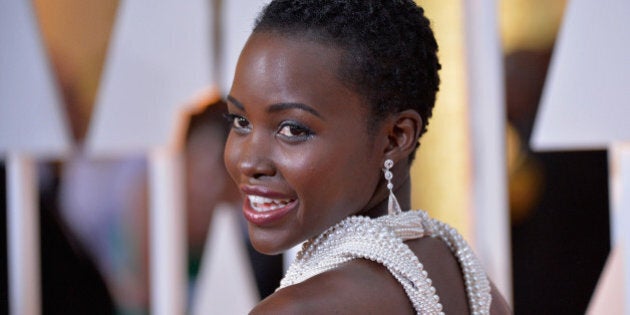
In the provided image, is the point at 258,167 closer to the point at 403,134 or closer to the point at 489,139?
the point at 403,134

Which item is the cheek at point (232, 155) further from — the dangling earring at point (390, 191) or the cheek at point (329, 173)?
the dangling earring at point (390, 191)

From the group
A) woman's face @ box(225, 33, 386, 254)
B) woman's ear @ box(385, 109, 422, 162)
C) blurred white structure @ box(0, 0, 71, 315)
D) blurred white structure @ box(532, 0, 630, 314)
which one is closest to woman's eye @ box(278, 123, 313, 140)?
woman's face @ box(225, 33, 386, 254)

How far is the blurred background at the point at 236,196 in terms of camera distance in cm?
254

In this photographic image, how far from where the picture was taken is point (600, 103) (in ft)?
7.95

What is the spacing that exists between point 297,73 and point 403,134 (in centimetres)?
16

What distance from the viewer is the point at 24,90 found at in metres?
3.39

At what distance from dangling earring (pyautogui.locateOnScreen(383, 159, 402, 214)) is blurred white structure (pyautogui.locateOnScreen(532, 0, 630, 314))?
5.30 ft

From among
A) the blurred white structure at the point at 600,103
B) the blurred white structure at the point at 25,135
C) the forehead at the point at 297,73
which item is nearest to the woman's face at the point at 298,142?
the forehead at the point at 297,73

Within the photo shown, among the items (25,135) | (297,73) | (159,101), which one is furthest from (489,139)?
A: (25,135)

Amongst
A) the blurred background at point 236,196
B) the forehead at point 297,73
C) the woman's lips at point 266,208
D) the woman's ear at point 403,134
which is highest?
the forehead at point 297,73

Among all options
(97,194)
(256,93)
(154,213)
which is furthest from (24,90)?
(256,93)

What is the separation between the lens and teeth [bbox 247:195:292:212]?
950 mm

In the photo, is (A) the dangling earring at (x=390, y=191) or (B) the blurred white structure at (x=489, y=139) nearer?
(A) the dangling earring at (x=390, y=191)

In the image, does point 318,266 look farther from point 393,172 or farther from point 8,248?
point 8,248
